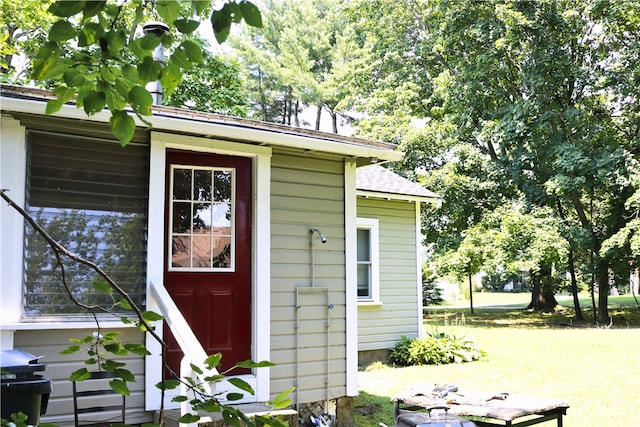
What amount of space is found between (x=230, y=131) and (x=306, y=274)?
1.64 metres

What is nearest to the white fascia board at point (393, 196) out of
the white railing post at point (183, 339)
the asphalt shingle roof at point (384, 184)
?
the asphalt shingle roof at point (384, 184)

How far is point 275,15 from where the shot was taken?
94.9 ft

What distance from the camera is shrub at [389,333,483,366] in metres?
10.8

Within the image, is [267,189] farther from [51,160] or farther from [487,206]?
[487,206]

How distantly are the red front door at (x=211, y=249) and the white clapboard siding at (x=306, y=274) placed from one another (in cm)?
30

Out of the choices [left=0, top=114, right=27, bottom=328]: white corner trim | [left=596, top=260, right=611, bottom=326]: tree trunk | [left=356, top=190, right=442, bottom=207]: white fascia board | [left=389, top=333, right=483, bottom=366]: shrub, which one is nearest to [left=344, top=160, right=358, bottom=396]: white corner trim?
[left=0, top=114, right=27, bottom=328]: white corner trim

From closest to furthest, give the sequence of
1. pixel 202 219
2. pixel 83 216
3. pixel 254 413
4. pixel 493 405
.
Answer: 1. pixel 254 413
2. pixel 83 216
3. pixel 493 405
4. pixel 202 219

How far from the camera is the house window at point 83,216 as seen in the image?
4691 millimetres

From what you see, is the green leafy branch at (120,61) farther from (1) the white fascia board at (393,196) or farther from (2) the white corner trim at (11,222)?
(1) the white fascia board at (393,196)

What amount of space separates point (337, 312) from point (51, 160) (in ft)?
10.0

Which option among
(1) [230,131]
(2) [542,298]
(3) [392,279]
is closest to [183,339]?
(1) [230,131]

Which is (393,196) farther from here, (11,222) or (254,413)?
(11,222)

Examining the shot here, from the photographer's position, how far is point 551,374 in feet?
31.4

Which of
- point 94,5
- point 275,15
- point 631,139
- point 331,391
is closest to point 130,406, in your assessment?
point 331,391
